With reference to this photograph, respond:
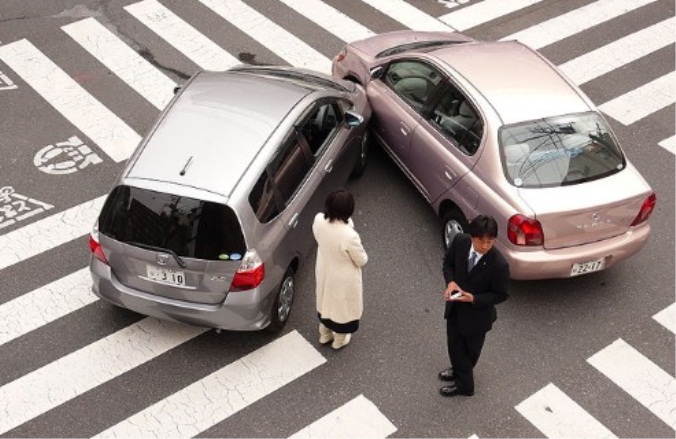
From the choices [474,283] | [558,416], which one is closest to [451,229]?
[558,416]

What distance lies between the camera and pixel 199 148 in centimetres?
707

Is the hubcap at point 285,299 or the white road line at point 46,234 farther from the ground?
the hubcap at point 285,299

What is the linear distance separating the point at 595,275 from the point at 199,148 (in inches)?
159

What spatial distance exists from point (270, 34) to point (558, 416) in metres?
7.27

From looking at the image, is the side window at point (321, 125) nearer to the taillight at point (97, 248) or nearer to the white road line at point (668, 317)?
the taillight at point (97, 248)

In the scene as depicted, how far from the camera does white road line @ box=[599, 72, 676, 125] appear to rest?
1072 centimetres

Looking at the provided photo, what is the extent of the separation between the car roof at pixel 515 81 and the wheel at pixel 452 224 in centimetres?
100

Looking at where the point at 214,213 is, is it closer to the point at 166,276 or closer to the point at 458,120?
the point at 166,276

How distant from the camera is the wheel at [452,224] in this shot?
8.12 metres

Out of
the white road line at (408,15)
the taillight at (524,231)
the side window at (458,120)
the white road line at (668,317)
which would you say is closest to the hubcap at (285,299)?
the taillight at (524,231)

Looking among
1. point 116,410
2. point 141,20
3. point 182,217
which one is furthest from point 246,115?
point 141,20

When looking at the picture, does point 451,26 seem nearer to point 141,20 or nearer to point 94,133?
point 141,20

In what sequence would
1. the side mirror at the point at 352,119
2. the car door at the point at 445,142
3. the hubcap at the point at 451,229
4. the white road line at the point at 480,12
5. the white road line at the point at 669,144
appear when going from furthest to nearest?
the white road line at the point at 480,12 → the white road line at the point at 669,144 → the side mirror at the point at 352,119 → the hubcap at the point at 451,229 → the car door at the point at 445,142

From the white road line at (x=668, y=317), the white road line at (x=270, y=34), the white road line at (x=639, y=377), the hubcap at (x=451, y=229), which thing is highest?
the white road line at (x=270, y=34)
